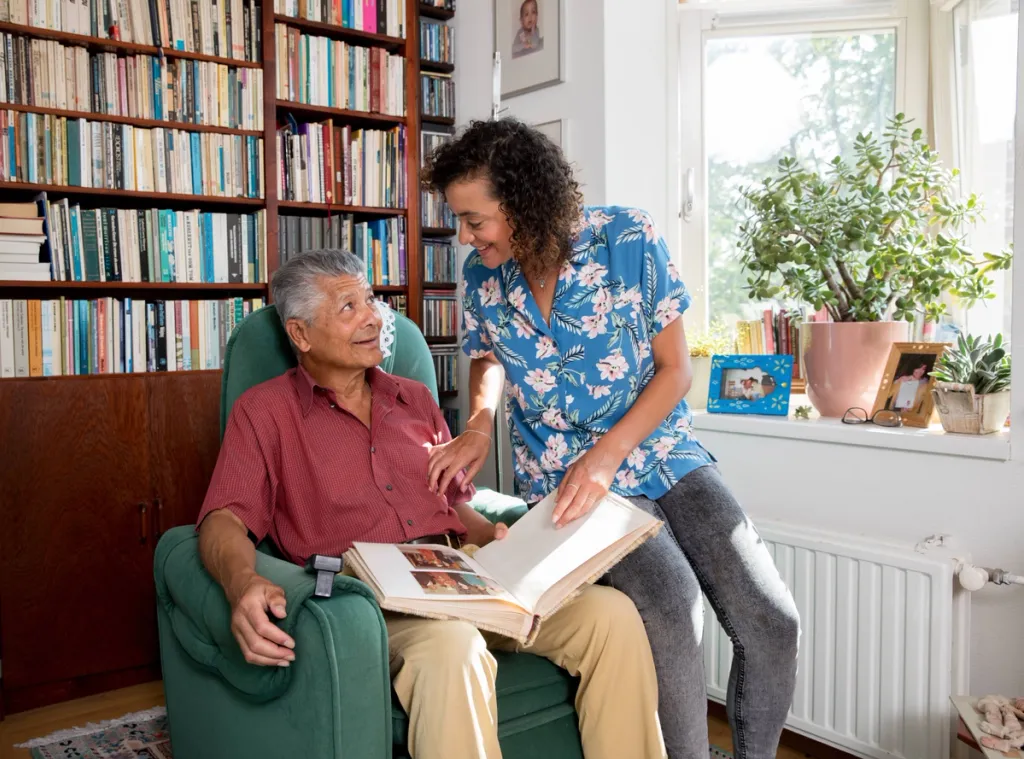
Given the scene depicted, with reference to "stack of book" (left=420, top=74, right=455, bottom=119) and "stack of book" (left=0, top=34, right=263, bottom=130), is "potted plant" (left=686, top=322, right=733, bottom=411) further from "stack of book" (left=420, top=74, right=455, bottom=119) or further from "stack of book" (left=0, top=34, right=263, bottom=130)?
"stack of book" (left=0, top=34, right=263, bottom=130)

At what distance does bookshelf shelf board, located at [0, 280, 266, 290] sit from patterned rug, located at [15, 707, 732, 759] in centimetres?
121

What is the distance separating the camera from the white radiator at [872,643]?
1.80 metres

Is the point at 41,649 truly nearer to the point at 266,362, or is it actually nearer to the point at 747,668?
the point at 266,362

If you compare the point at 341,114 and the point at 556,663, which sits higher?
the point at 341,114

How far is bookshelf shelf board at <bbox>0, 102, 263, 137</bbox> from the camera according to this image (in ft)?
8.38

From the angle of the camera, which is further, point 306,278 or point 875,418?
point 875,418

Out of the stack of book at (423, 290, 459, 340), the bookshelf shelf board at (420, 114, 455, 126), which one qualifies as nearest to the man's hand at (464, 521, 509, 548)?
the stack of book at (423, 290, 459, 340)

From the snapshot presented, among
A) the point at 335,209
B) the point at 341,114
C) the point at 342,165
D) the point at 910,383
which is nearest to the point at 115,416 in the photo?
the point at 335,209

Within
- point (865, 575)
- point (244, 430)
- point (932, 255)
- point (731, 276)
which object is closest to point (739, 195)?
point (731, 276)

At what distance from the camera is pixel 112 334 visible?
A: 108 inches

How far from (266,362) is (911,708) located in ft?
4.84

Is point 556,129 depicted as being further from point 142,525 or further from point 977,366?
point 142,525

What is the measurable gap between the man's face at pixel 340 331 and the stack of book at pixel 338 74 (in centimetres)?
147

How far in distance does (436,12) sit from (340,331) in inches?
76.9
